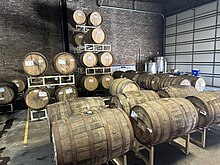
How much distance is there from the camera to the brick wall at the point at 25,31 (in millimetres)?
7125

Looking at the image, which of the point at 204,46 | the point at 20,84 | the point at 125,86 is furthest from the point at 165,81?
the point at 20,84

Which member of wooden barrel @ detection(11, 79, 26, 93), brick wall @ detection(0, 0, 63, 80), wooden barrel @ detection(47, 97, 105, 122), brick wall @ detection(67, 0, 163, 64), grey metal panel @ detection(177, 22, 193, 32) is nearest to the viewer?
wooden barrel @ detection(47, 97, 105, 122)

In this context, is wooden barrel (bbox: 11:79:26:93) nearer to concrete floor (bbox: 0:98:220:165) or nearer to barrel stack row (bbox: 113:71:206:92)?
concrete floor (bbox: 0:98:220:165)

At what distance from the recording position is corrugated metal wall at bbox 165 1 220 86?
8461 mm

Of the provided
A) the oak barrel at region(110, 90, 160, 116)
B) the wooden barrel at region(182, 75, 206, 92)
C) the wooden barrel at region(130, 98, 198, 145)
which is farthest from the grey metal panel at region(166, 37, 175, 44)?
the wooden barrel at region(130, 98, 198, 145)

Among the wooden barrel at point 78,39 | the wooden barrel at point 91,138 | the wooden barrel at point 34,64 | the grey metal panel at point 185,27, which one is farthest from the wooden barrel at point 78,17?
the grey metal panel at point 185,27

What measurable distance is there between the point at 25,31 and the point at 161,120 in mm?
7541

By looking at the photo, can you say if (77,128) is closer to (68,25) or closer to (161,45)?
(68,25)

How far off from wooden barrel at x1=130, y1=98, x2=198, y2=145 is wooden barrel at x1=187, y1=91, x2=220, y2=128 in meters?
0.50

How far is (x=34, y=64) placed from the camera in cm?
498

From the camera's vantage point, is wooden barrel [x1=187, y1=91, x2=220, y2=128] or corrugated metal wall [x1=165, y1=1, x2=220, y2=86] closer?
wooden barrel [x1=187, y1=91, x2=220, y2=128]

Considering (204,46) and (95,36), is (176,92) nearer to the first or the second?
(95,36)

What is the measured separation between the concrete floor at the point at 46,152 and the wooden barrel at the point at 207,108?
549mm

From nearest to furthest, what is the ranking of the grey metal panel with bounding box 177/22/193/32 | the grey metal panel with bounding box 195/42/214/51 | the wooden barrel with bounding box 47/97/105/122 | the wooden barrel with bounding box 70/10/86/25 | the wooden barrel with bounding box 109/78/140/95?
1. the wooden barrel with bounding box 47/97/105/122
2. the wooden barrel with bounding box 109/78/140/95
3. the wooden barrel with bounding box 70/10/86/25
4. the grey metal panel with bounding box 195/42/214/51
5. the grey metal panel with bounding box 177/22/193/32
